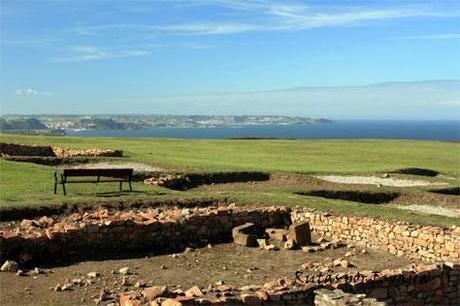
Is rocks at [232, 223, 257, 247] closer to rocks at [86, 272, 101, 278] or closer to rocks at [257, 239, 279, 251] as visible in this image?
rocks at [257, 239, 279, 251]

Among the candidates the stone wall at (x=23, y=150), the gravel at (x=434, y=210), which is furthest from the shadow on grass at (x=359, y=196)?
the stone wall at (x=23, y=150)

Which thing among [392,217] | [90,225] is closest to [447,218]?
[392,217]

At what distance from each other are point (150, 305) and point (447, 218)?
12.8m

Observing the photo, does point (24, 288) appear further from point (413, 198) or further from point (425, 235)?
point (413, 198)

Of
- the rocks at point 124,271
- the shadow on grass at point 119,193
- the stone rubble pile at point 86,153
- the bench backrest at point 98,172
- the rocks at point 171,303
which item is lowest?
the rocks at point 124,271

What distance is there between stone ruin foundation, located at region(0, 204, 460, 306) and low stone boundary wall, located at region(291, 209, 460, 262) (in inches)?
1.1

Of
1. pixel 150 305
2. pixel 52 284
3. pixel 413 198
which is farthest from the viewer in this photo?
pixel 413 198

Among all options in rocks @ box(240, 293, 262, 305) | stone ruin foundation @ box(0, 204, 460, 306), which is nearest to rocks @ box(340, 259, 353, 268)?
stone ruin foundation @ box(0, 204, 460, 306)

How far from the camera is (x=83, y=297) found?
1286 centimetres

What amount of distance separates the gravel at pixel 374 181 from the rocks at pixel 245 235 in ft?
37.8

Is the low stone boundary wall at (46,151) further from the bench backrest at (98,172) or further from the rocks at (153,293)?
the rocks at (153,293)

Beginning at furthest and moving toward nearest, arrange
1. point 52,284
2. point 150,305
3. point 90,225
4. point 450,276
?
point 90,225, point 450,276, point 52,284, point 150,305

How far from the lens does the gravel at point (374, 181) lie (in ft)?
99.5

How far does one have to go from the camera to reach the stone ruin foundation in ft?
39.4
